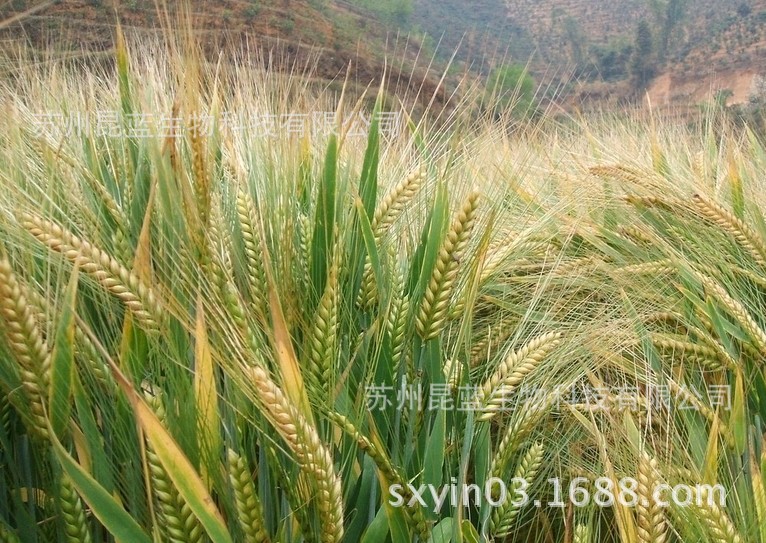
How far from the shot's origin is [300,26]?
9.38 meters

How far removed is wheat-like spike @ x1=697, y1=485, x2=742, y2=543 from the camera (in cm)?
72

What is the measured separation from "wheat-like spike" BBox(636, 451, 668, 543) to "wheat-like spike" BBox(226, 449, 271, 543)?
450mm

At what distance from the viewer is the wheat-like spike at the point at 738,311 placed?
43.9 inches

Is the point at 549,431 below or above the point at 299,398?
below

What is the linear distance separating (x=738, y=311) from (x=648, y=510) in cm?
61

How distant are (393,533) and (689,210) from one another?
4.02 feet

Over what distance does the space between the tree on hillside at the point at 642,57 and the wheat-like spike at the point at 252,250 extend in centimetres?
1013

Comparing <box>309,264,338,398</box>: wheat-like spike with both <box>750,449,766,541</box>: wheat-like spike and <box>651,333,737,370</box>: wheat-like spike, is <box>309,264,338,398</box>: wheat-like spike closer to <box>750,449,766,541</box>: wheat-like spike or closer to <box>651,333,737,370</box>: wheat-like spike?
<box>750,449,766,541</box>: wheat-like spike

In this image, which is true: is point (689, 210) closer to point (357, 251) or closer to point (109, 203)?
point (357, 251)

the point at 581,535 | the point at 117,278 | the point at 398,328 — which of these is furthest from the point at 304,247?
the point at 581,535

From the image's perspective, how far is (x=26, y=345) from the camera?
0.52 m

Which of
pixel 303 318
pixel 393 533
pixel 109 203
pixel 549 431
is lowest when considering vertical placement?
pixel 549 431

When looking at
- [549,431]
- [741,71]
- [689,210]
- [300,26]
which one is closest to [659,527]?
[549,431]

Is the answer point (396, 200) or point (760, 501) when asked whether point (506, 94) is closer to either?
point (396, 200)
